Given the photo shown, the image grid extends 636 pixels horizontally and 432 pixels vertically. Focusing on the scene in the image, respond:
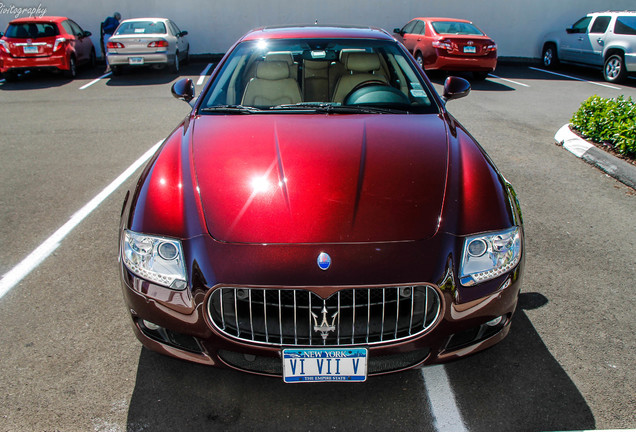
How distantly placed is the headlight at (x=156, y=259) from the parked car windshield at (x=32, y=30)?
12.7m

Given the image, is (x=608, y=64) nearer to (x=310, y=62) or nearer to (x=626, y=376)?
(x=310, y=62)

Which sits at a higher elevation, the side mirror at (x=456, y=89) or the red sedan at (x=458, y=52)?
the side mirror at (x=456, y=89)

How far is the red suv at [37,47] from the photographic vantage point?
12.3m

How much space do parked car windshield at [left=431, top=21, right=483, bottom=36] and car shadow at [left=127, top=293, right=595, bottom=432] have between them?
1159 centimetres

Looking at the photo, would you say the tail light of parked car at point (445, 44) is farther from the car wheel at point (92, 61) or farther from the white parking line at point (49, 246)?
the car wheel at point (92, 61)

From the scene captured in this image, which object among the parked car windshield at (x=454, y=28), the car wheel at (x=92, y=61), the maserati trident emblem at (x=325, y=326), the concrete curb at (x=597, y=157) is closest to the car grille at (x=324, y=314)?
the maserati trident emblem at (x=325, y=326)

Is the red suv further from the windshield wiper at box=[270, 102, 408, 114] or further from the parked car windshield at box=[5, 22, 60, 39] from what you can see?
the windshield wiper at box=[270, 102, 408, 114]

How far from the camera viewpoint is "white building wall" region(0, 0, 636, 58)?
55.3 ft

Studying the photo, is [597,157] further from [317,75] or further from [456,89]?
[317,75]

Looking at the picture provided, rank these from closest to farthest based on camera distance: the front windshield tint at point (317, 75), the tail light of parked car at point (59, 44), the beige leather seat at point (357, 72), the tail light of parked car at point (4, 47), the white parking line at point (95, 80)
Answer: the front windshield tint at point (317, 75) < the beige leather seat at point (357, 72) < the white parking line at point (95, 80) < the tail light of parked car at point (4, 47) < the tail light of parked car at point (59, 44)

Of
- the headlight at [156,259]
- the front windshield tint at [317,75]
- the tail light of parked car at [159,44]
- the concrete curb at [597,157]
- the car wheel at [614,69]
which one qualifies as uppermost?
the front windshield tint at [317,75]

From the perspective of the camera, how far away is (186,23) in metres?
17.1

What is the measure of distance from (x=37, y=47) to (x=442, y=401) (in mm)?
13207

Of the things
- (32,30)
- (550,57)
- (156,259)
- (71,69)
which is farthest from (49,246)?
(550,57)
